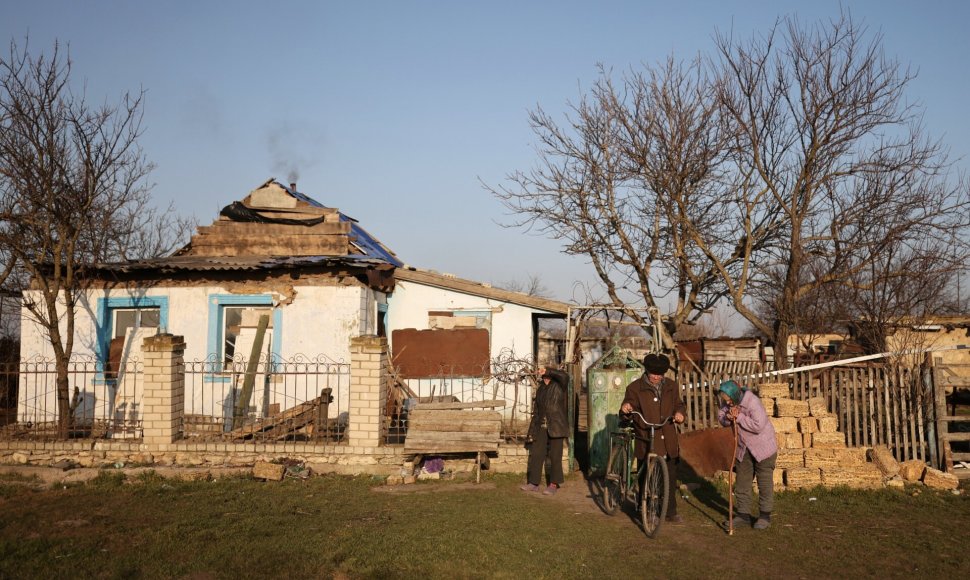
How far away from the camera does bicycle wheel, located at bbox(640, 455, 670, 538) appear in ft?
22.9

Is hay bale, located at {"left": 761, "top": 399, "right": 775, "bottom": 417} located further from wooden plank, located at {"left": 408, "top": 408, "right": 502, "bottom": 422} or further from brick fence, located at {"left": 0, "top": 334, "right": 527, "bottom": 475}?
wooden plank, located at {"left": 408, "top": 408, "right": 502, "bottom": 422}

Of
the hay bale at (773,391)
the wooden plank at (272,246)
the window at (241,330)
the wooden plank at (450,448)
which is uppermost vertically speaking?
the wooden plank at (272,246)

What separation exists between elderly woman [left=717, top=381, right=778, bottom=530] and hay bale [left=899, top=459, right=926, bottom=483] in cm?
343

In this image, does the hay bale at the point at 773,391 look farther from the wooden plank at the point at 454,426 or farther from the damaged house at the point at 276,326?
the damaged house at the point at 276,326

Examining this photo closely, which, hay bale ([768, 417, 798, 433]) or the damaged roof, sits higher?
the damaged roof

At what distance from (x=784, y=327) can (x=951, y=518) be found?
19.2 feet

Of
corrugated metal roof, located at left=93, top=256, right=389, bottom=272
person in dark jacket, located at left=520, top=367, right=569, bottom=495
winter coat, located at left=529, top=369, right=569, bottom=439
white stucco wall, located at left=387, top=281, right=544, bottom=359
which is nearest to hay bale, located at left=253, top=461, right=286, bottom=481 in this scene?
person in dark jacket, located at left=520, top=367, right=569, bottom=495

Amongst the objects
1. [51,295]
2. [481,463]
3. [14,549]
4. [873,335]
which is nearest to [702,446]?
[481,463]

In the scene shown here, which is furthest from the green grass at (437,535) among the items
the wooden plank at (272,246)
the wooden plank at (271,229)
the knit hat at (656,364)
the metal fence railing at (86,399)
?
the wooden plank at (271,229)

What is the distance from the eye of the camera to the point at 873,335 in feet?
39.2

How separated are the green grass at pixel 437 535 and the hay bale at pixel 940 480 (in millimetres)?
286

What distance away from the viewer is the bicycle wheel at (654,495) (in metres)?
6.97

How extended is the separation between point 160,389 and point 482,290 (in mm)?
6272

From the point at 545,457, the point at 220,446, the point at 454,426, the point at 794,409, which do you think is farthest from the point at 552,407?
the point at 220,446
